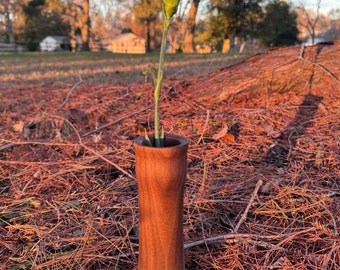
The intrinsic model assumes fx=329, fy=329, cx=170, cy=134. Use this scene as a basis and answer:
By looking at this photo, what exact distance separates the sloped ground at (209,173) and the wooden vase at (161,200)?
25 centimetres

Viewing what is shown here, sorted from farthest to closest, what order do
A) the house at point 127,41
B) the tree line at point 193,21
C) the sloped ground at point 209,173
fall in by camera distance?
→ the house at point 127,41, the tree line at point 193,21, the sloped ground at point 209,173

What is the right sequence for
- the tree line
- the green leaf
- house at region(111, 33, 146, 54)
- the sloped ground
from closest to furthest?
the green leaf, the sloped ground, the tree line, house at region(111, 33, 146, 54)

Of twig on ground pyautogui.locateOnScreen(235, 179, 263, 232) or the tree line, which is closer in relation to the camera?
twig on ground pyautogui.locateOnScreen(235, 179, 263, 232)

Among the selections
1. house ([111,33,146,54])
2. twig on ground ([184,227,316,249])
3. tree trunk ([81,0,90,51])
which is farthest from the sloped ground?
house ([111,33,146,54])

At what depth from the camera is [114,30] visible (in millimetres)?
41094

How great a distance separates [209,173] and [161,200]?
0.78 m

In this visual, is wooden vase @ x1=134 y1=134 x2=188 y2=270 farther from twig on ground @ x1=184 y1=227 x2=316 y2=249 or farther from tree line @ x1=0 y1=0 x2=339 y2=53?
tree line @ x1=0 y1=0 x2=339 y2=53

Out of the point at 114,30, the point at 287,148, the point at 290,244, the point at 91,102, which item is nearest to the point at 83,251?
the point at 290,244

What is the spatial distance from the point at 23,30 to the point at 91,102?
26.9 m

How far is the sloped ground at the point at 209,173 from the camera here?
105 centimetres

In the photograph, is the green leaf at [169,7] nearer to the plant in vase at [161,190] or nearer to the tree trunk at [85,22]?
the plant in vase at [161,190]

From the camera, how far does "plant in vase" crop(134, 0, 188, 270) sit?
2.25ft

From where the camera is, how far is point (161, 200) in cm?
73

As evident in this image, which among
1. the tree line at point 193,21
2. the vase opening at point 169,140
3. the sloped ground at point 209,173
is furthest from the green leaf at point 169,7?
the tree line at point 193,21
